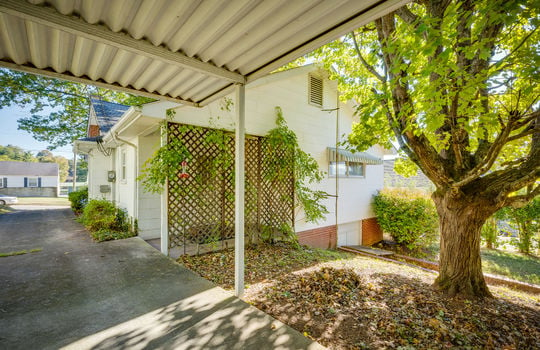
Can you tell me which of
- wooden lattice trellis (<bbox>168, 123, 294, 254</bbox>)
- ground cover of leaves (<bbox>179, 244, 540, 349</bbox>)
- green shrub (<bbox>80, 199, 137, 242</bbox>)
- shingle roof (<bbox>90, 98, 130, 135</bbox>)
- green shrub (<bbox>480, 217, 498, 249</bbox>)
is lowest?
green shrub (<bbox>480, 217, 498, 249</bbox>)

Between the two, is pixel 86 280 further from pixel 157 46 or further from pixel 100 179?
pixel 100 179

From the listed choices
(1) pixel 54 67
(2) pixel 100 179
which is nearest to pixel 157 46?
(1) pixel 54 67

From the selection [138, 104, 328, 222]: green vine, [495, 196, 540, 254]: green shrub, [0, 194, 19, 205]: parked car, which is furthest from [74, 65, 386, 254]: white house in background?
[0, 194, 19, 205]: parked car

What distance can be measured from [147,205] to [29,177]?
43984 millimetres

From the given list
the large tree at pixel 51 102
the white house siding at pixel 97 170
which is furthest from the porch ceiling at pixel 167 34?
the large tree at pixel 51 102

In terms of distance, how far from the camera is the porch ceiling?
2.09 m

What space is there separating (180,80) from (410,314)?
485cm

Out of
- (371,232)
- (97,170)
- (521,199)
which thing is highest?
(97,170)

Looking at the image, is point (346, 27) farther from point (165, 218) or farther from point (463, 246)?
point (165, 218)

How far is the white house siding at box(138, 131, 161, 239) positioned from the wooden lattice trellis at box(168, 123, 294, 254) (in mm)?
1558

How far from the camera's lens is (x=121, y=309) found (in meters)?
3.28

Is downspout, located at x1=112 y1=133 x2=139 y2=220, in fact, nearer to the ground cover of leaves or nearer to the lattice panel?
the ground cover of leaves

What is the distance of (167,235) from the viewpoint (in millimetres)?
5871

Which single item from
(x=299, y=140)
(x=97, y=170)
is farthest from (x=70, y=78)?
(x=97, y=170)
